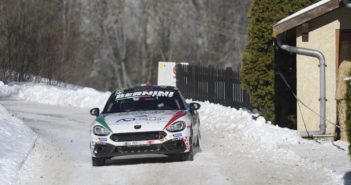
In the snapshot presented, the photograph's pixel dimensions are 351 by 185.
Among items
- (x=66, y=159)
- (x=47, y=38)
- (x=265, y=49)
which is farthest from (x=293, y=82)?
(x=47, y=38)

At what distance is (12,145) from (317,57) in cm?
710

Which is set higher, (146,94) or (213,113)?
(146,94)

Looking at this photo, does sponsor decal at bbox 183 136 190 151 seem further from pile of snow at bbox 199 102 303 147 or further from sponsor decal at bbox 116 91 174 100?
pile of snow at bbox 199 102 303 147

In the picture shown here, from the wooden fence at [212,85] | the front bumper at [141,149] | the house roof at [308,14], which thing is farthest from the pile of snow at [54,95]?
the front bumper at [141,149]

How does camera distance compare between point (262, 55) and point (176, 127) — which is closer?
point (176, 127)

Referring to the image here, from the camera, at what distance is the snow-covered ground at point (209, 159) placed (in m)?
14.0

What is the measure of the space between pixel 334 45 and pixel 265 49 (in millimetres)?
3993

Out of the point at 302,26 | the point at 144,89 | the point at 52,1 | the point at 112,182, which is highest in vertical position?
the point at 52,1

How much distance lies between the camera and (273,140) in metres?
19.1

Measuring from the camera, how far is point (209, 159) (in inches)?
659

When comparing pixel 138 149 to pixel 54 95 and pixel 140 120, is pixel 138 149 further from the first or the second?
pixel 54 95

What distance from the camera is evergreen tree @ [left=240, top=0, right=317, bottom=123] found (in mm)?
23094

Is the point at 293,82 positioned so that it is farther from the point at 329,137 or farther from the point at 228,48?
the point at 228,48

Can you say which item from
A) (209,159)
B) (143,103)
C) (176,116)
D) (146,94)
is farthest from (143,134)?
(146,94)
